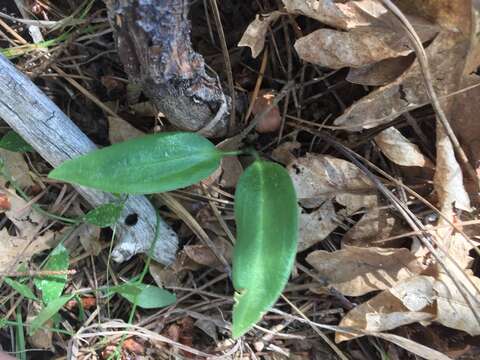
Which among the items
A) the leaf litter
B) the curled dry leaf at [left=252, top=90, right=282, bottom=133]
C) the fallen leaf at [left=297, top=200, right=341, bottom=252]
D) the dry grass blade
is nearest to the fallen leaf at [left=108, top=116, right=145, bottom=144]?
the leaf litter

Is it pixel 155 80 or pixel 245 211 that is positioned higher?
pixel 155 80

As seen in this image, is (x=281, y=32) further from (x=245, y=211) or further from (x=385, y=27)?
(x=245, y=211)

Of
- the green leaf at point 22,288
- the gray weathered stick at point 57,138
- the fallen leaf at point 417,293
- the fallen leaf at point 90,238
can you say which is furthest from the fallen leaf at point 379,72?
the green leaf at point 22,288

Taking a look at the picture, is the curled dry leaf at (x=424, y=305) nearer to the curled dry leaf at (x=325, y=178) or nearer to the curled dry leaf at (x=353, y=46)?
the curled dry leaf at (x=325, y=178)

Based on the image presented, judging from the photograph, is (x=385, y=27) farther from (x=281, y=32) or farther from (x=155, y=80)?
(x=155, y=80)

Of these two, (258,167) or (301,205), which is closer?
(258,167)

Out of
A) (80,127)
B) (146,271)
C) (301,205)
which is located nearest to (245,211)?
(301,205)

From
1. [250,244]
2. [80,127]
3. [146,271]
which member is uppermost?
[80,127]

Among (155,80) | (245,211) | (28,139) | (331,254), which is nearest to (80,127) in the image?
(28,139)
